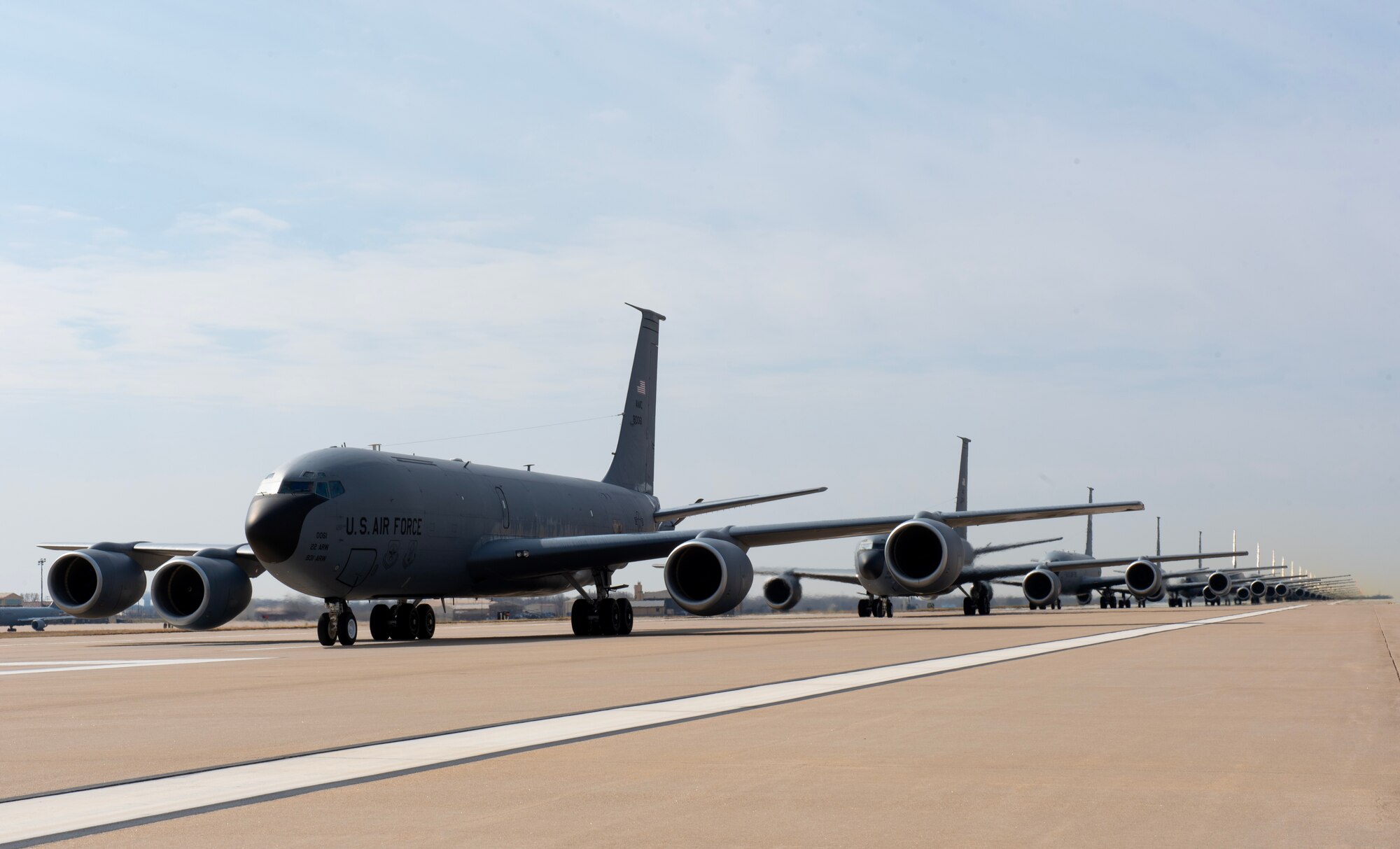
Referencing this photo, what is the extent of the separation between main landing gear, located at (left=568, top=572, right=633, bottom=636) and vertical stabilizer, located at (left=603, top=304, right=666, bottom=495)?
7.75 metres

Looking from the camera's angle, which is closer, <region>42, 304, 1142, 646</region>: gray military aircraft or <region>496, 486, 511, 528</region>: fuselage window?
<region>42, 304, 1142, 646</region>: gray military aircraft

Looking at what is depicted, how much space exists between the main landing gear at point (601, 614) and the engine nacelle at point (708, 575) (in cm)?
255

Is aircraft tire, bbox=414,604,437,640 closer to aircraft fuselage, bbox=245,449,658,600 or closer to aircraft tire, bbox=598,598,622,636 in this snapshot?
aircraft fuselage, bbox=245,449,658,600

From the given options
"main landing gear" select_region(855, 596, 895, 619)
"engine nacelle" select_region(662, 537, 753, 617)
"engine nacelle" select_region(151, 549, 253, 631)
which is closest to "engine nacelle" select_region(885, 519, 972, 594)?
"engine nacelle" select_region(662, 537, 753, 617)

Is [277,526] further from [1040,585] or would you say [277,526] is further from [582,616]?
[1040,585]

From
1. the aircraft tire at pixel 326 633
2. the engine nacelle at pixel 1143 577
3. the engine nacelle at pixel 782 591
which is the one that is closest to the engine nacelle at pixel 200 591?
the aircraft tire at pixel 326 633

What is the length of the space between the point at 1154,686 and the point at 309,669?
948 cm

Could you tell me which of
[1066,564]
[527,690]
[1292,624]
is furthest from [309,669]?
A: [1066,564]

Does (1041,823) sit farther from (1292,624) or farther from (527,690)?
(1292,624)

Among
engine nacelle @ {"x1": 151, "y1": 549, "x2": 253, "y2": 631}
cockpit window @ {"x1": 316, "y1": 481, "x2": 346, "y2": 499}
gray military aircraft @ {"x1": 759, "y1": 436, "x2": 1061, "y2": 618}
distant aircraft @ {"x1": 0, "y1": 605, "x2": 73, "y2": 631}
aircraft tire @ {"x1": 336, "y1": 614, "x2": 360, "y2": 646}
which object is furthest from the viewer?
distant aircraft @ {"x1": 0, "y1": 605, "x2": 73, "y2": 631}

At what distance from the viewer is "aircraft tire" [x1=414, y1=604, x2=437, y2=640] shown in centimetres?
2638

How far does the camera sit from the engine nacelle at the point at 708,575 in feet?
80.5

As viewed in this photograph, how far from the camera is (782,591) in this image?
57375 mm

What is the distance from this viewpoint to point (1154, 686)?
1091 centimetres
